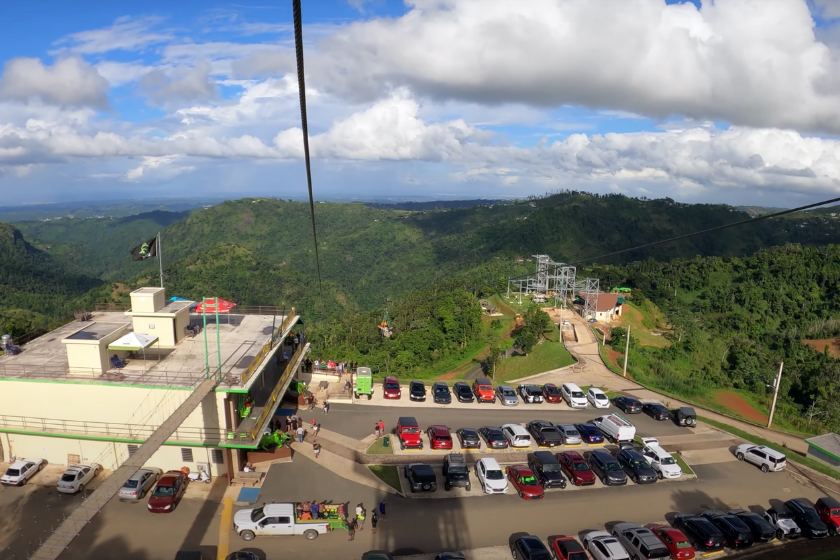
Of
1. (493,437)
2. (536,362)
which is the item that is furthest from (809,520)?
(536,362)

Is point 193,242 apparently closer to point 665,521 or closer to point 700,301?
point 700,301

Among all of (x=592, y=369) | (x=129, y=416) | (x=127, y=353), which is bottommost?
(x=592, y=369)

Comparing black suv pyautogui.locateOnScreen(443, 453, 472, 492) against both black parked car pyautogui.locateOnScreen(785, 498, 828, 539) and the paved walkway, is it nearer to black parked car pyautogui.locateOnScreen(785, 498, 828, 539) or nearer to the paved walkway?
black parked car pyautogui.locateOnScreen(785, 498, 828, 539)

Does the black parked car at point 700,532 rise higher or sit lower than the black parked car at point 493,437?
lower

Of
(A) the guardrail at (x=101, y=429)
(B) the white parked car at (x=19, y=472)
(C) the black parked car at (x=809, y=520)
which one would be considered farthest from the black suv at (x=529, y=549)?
(B) the white parked car at (x=19, y=472)

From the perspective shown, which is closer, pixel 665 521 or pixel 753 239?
pixel 665 521

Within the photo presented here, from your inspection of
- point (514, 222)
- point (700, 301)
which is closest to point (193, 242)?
point (514, 222)

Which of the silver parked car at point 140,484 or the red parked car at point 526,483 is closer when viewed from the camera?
the silver parked car at point 140,484

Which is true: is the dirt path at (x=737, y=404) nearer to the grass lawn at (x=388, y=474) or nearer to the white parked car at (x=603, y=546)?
the white parked car at (x=603, y=546)

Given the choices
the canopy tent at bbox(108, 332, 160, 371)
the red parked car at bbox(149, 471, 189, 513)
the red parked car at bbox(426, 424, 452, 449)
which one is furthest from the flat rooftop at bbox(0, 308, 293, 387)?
the red parked car at bbox(426, 424, 452, 449)
